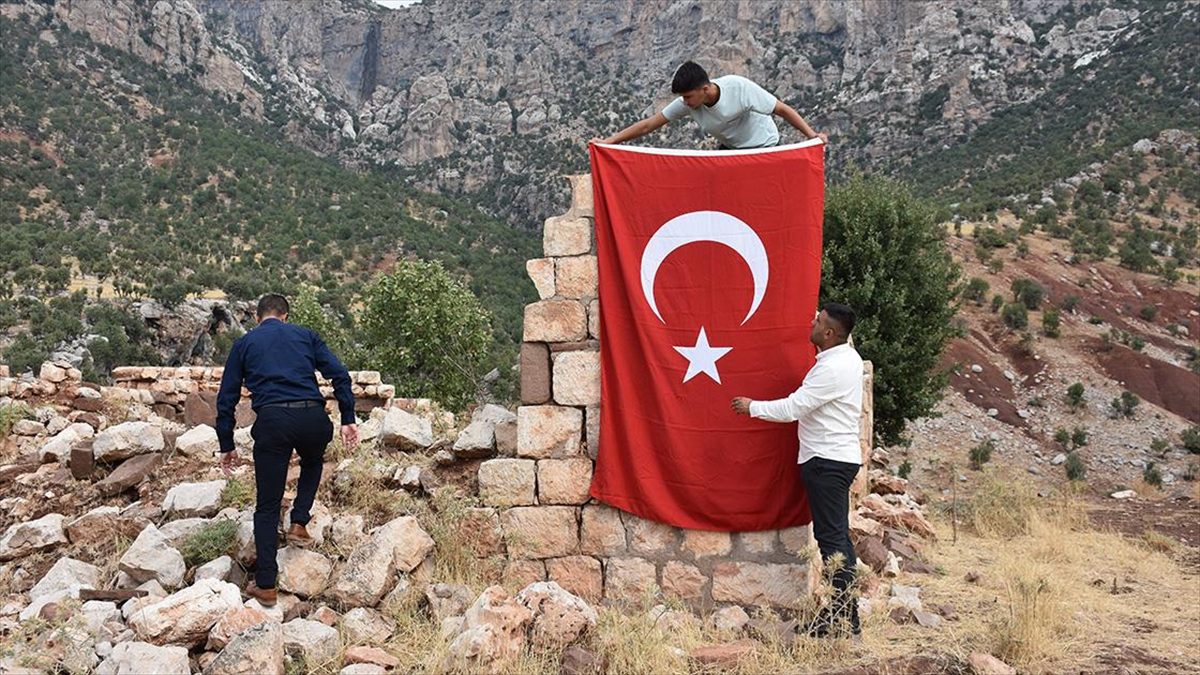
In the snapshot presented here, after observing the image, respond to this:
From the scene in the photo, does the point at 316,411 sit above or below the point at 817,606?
above

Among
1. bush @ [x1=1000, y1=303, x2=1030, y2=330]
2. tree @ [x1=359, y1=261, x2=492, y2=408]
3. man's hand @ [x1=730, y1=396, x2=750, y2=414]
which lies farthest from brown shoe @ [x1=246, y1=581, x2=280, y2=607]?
bush @ [x1=1000, y1=303, x2=1030, y2=330]

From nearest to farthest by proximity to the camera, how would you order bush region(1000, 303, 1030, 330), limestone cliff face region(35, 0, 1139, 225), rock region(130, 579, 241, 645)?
rock region(130, 579, 241, 645) → bush region(1000, 303, 1030, 330) → limestone cliff face region(35, 0, 1139, 225)

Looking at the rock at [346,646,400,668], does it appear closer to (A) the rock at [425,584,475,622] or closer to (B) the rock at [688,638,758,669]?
(A) the rock at [425,584,475,622]

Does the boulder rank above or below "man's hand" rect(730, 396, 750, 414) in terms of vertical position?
below

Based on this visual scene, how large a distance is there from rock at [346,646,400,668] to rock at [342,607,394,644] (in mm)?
199

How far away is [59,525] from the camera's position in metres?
5.36

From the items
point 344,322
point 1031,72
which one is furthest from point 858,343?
point 1031,72

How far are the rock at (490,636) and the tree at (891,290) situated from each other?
10051mm

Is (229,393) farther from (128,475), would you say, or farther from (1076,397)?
(1076,397)

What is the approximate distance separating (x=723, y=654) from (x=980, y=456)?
48.9 ft

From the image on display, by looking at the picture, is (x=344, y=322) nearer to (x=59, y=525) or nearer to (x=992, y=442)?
(x=992, y=442)

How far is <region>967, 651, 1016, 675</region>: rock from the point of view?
155 inches

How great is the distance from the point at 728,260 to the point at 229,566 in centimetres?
359

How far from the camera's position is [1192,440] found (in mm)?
17656
